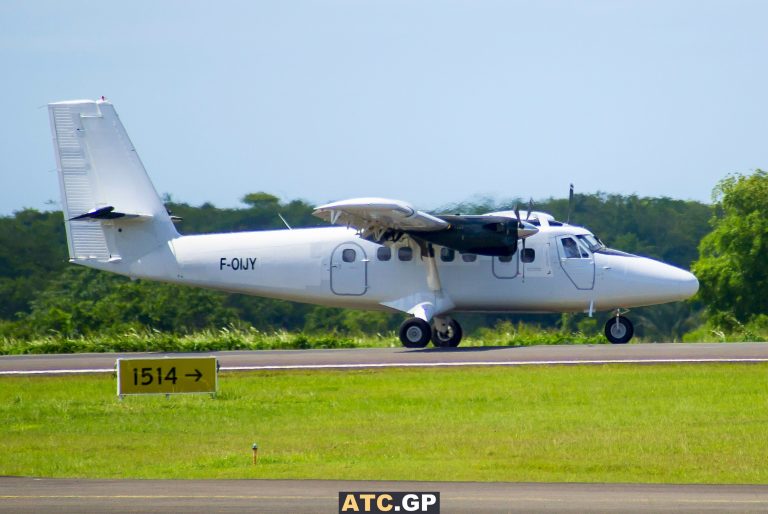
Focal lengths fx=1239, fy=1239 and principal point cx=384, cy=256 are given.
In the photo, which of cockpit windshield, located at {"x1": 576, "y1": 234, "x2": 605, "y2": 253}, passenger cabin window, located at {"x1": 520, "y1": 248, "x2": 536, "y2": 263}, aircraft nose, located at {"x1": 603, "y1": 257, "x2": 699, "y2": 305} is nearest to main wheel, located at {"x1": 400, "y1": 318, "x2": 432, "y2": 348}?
passenger cabin window, located at {"x1": 520, "y1": 248, "x2": 536, "y2": 263}

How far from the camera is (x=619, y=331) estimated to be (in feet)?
94.9

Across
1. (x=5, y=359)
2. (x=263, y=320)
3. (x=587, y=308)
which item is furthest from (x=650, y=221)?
(x=5, y=359)

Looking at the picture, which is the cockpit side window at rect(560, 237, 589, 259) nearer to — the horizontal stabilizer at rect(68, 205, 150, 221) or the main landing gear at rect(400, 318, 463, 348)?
the main landing gear at rect(400, 318, 463, 348)

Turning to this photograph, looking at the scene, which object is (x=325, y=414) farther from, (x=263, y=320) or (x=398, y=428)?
(x=263, y=320)

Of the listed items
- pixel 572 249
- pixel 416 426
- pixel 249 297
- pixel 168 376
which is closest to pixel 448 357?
pixel 572 249

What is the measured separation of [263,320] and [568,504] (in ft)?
134

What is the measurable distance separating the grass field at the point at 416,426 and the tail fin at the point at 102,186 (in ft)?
20.5

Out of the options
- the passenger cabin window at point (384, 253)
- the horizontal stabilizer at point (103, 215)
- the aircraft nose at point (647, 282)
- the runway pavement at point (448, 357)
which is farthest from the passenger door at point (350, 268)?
the aircraft nose at point (647, 282)

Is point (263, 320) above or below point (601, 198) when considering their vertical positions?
below

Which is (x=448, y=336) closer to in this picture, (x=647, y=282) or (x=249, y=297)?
(x=647, y=282)

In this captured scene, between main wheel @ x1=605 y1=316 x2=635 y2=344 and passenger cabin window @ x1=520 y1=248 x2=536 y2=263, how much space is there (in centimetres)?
233

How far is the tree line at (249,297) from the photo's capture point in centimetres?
4527

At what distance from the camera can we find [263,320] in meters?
52.5

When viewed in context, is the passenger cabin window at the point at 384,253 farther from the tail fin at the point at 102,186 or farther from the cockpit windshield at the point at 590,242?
the tail fin at the point at 102,186
